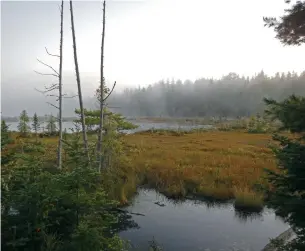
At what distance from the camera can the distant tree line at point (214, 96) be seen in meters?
123

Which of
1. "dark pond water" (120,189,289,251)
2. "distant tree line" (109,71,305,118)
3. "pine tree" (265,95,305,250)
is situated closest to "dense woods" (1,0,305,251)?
"pine tree" (265,95,305,250)

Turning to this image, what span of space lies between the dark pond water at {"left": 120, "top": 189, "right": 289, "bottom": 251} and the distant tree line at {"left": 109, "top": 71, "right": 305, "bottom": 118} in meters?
97.4

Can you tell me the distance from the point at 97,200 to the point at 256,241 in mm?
6576

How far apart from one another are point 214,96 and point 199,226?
143m

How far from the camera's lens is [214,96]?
5906 inches

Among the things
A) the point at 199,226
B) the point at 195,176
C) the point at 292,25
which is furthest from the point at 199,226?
the point at 292,25

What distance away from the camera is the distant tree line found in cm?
12300

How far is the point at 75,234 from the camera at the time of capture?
5.23 meters

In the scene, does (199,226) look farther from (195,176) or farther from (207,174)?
(207,174)

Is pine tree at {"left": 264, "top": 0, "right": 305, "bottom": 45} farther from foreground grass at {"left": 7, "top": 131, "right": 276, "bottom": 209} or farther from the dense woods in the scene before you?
foreground grass at {"left": 7, "top": 131, "right": 276, "bottom": 209}

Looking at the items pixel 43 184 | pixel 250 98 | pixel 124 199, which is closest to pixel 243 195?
pixel 124 199

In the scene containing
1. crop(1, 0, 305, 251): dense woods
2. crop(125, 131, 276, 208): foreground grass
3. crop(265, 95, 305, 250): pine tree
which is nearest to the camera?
crop(265, 95, 305, 250): pine tree

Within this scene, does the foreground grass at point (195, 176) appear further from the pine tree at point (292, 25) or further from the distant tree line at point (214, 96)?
the distant tree line at point (214, 96)

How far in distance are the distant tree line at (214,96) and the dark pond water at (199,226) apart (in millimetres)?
97411
